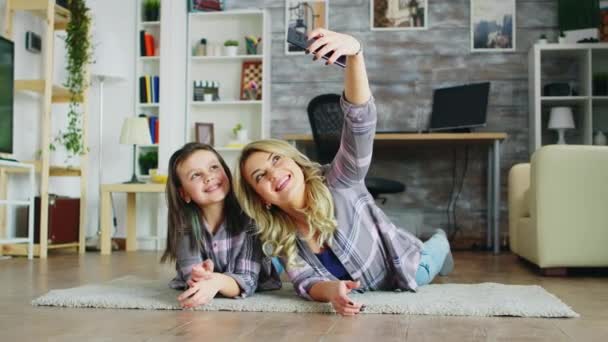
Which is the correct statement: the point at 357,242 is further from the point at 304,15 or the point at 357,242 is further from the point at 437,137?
the point at 304,15

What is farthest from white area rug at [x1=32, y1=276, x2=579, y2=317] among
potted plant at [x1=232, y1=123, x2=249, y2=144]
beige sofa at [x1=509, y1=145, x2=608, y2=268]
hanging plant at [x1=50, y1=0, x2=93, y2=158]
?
potted plant at [x1=232, y1=123, x2=249, y2=144]

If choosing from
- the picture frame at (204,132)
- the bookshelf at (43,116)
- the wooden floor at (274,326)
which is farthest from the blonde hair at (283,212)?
the picture frame at (204,132)

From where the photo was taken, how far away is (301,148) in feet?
16.3

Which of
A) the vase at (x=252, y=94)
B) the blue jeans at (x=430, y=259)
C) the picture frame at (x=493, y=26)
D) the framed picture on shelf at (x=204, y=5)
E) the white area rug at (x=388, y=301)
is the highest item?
the framed picture on shelf at (x=204, y=5)

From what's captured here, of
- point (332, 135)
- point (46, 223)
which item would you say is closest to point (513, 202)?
point (332, 135)

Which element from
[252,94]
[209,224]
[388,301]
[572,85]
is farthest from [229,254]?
[572,85]

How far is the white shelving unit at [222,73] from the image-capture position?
206 inches

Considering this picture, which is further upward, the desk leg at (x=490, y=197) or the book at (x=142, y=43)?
the book at (x=142, y=43)

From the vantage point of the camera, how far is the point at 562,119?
4660 millimetres

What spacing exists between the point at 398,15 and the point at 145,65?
6.46ft

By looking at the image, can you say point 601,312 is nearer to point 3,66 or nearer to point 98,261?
point 98,261

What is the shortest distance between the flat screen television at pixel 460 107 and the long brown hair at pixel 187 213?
2999mm

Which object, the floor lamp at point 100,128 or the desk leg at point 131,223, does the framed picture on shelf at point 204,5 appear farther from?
the desk leg at point 131,223

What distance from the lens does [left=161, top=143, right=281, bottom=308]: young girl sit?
192cm
